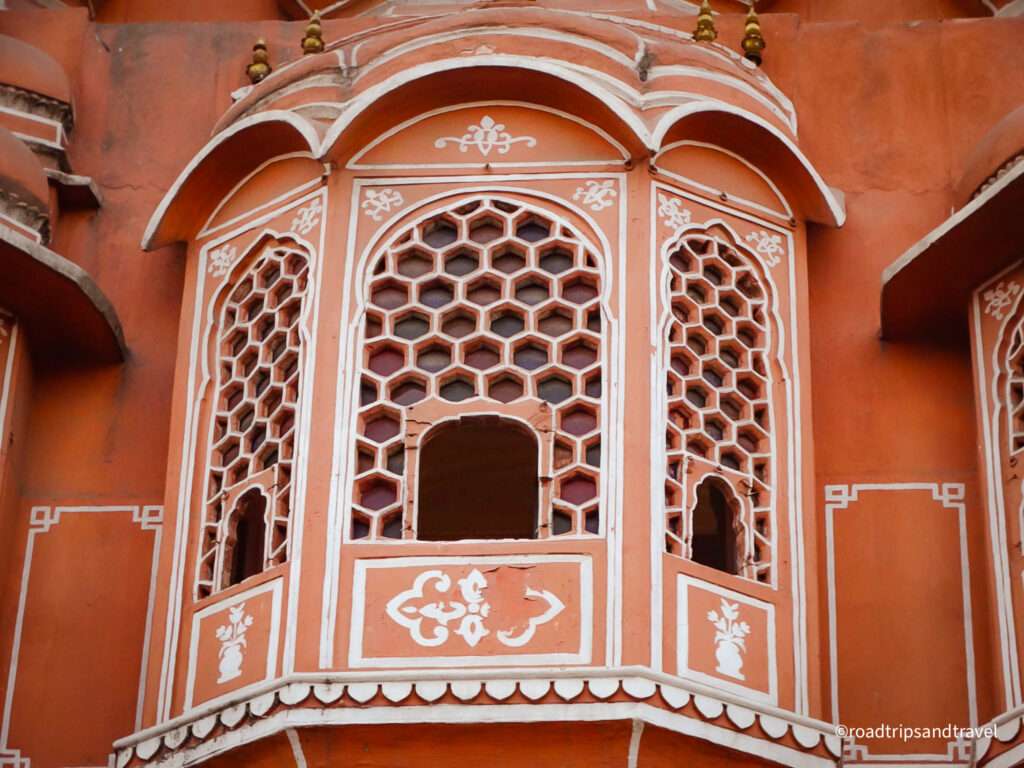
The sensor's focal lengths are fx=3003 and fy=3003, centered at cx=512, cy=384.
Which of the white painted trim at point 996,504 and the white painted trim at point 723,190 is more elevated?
the white painted trim at point 723,190

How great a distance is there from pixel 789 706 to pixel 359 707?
183cm

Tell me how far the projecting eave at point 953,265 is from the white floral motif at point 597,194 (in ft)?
4.27

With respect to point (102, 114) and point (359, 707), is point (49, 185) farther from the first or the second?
point (359, 707)

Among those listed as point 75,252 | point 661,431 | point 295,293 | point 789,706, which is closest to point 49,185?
point 75,252

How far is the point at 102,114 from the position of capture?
15.1 metres

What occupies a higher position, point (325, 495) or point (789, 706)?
point (325, 495)

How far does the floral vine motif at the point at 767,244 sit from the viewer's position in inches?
541

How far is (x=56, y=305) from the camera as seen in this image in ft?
45.3

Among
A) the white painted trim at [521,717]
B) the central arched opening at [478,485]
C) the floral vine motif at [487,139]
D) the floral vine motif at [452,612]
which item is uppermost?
the floral vine motif at [487,139]

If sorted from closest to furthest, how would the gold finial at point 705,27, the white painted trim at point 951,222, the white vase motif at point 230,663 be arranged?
the white vase motif at point 230,663 → the white painted trim at point 951,222 → the gold finial at point 705,27

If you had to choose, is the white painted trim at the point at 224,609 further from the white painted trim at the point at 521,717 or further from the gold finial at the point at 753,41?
the gold finial at the point at 753,41

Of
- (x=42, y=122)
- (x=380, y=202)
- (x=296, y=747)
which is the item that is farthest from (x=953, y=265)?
(x=42, y=122)

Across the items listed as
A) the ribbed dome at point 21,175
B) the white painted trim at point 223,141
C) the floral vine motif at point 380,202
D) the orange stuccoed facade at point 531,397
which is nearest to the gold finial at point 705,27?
the orange stuccoed facade at point 531,397

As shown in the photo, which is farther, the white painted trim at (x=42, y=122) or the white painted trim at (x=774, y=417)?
the white painted trim at (x=42, y=122)
